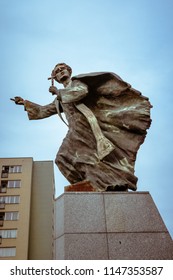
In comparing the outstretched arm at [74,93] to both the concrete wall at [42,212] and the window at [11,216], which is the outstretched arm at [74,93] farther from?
the window at [11,216]

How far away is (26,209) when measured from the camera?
31.0m

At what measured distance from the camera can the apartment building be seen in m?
29.0

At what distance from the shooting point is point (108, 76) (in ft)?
21.4

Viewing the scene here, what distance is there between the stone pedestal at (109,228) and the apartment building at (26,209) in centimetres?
2514

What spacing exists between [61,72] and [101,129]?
5.84 ft

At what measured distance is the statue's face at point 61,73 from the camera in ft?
23.1

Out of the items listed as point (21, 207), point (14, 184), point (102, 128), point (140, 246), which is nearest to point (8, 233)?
point (21, 207)

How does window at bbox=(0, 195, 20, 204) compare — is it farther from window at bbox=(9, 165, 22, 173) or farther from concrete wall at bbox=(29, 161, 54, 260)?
window at bbox=(9, 165, 22, 173)

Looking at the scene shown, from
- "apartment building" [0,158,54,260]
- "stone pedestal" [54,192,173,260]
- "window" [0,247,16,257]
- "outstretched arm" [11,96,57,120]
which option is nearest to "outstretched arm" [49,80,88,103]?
"outstretched arm" [11,96,57,120]

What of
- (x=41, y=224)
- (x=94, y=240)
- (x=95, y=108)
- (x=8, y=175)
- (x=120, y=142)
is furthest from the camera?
(x=8, y=175)

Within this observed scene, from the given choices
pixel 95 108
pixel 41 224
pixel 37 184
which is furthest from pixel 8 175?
pixel 95 108

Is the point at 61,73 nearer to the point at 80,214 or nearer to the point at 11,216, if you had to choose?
the point at 80,214

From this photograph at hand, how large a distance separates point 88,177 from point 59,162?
0.85 m

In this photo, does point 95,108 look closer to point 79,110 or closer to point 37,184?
point 79,110
